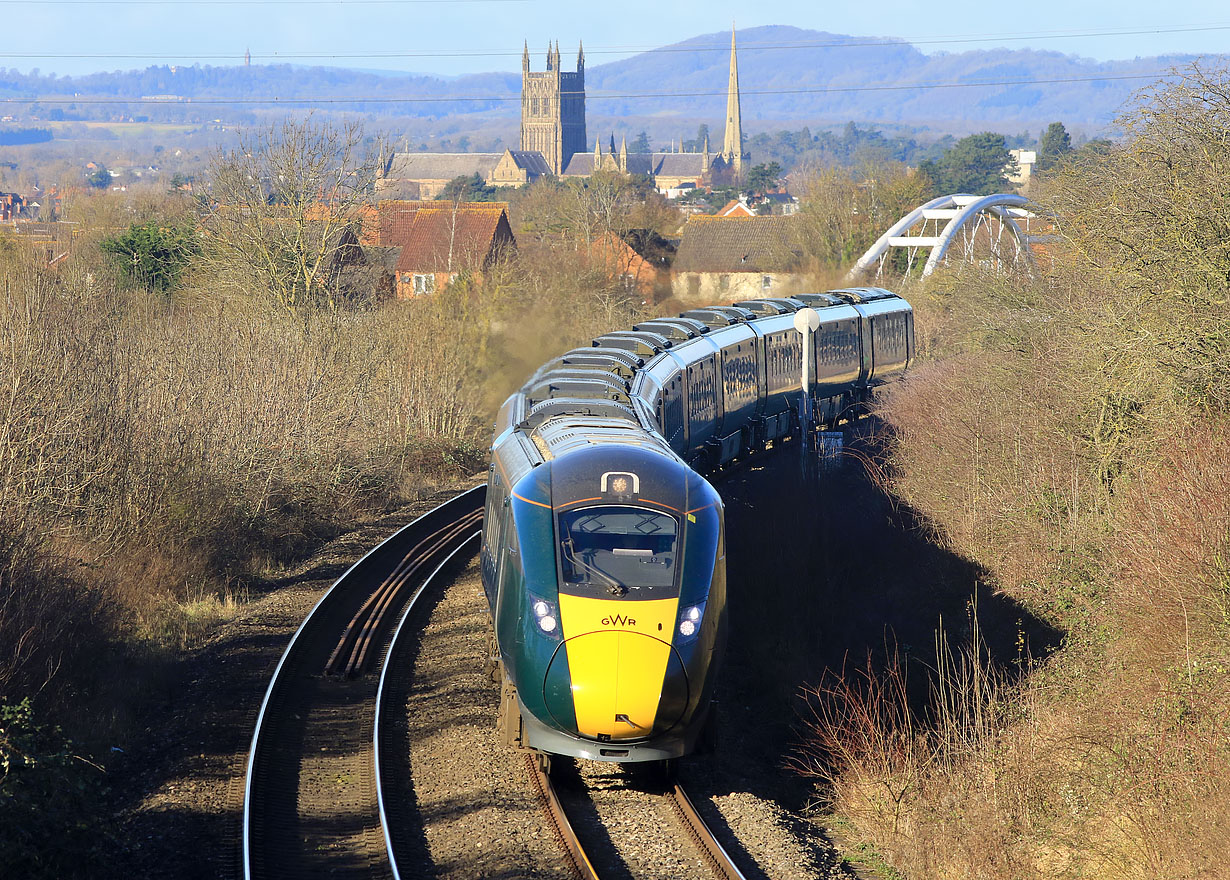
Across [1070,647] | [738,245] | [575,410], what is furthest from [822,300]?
[738,245]

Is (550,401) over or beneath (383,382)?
over

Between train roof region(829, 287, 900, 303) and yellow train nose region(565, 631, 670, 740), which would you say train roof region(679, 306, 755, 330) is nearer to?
train roof region(829, 287, 900, 303)

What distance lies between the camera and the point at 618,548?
9.73 m

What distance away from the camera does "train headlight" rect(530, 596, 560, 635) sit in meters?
9.42

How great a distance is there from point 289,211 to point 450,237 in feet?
37.5

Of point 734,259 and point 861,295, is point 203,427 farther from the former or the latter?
point 734,259

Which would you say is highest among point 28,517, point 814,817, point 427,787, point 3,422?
point 3,422

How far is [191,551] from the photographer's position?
17594mm

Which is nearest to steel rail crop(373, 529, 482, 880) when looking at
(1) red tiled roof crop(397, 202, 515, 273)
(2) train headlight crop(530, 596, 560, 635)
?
(2) train headlight crop(530, 596, 560, 635)

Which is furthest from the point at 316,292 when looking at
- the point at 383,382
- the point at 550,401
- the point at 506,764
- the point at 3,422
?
the point at 506,764

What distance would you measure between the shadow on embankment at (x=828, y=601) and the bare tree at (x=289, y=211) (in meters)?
14.1

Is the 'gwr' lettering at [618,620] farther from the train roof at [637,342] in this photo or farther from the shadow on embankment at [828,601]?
the train roof at [637,342]

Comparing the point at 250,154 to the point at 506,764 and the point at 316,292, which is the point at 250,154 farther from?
the point at 506,764

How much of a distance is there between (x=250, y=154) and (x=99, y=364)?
1619 cm
